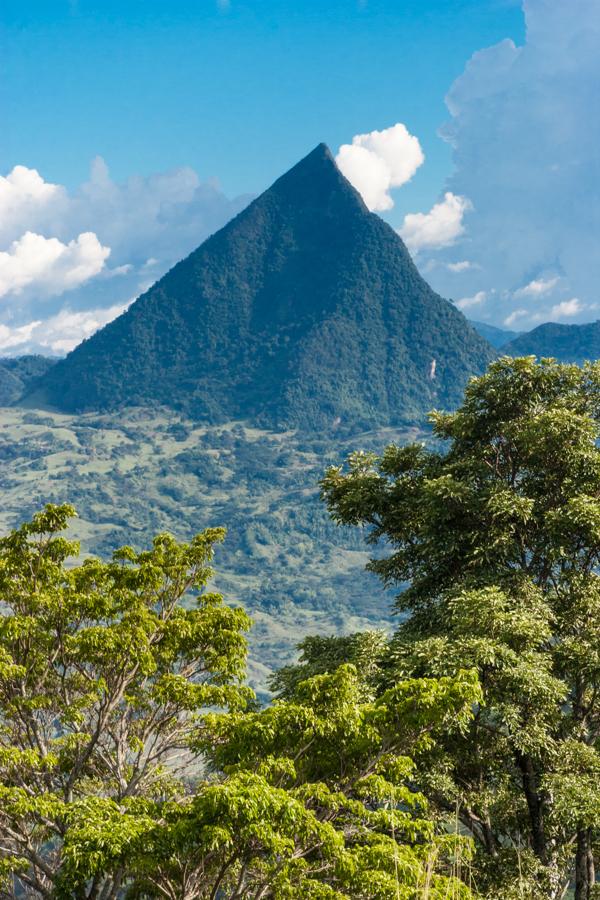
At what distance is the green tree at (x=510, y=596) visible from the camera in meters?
16.2

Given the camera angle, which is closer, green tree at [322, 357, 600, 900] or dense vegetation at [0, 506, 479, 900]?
dense vegetation at [0, 506, 479, 900]

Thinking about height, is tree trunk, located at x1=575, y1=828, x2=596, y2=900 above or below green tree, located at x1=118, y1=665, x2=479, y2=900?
below

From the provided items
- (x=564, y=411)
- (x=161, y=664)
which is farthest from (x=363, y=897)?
(x=564, y=411)

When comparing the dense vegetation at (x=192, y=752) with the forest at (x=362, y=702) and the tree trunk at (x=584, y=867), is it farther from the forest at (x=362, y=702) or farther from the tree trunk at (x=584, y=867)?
the tree trunk at (x=584, y=867)

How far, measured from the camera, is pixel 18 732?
665 inches

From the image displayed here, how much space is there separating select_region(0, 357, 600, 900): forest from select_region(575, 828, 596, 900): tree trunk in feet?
0.23

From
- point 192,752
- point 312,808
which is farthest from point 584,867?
point 192,752

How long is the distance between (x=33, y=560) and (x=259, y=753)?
22.8 feet

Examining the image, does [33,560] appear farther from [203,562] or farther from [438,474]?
[438,474]

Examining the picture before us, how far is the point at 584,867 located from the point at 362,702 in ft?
24.3

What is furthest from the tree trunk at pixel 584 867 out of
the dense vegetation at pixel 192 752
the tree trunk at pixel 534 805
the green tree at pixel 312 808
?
the green tree at pixel 312 808

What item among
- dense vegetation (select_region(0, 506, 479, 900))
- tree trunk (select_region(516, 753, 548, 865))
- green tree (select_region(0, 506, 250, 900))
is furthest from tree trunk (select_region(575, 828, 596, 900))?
green tree (select_region(0, 506, 250, 900))

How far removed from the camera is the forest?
1091cm

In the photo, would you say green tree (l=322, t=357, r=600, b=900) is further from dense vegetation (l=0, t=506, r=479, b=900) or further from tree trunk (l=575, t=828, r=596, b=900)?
dense vegetation (l=0, t=506, r=479, b=900)
